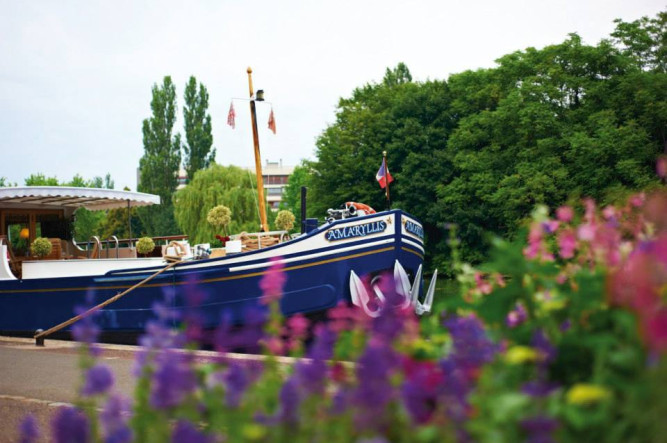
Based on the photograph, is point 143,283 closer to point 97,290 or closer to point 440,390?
point 97,290

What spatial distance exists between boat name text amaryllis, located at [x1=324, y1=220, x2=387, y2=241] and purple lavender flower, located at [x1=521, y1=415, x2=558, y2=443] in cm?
1049

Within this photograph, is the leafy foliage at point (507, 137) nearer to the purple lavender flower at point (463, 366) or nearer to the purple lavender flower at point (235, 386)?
the purple lavender flower at point (463, 366)

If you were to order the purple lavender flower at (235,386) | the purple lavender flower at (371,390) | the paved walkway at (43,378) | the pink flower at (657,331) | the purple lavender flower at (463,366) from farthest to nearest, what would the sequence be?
the paved walkway at (43,378), the purple lavender flower at (235,386), the purple lavender flower at (463,366), the purple lavender flower at (371,390), the pink flower at (657,331)

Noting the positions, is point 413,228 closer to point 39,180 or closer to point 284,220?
point 284,220

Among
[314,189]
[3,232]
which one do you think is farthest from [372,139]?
[3,232]

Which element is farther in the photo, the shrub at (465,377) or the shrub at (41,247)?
the shrub at (41,247)

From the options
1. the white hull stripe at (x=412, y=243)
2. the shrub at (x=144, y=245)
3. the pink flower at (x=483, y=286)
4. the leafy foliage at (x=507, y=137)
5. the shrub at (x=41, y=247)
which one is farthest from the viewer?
the leafy foliage at (x=507, y=137)

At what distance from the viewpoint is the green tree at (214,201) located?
143ft

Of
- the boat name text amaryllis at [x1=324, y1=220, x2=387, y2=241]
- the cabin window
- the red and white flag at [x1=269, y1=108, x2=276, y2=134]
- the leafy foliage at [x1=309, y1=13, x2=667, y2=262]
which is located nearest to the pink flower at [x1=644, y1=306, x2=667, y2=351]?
the boat name text amaryllis at [x1=324, y1=220, x2=387, y2=241]

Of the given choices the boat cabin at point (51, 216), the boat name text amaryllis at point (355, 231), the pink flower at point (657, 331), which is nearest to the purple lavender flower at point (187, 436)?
the pink flower at point (657, 331)

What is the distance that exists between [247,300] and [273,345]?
9853mm

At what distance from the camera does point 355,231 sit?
12211 mm

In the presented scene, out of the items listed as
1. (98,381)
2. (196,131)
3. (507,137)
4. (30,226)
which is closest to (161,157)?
(196,131)

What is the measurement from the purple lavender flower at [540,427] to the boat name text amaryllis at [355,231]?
10.5m
